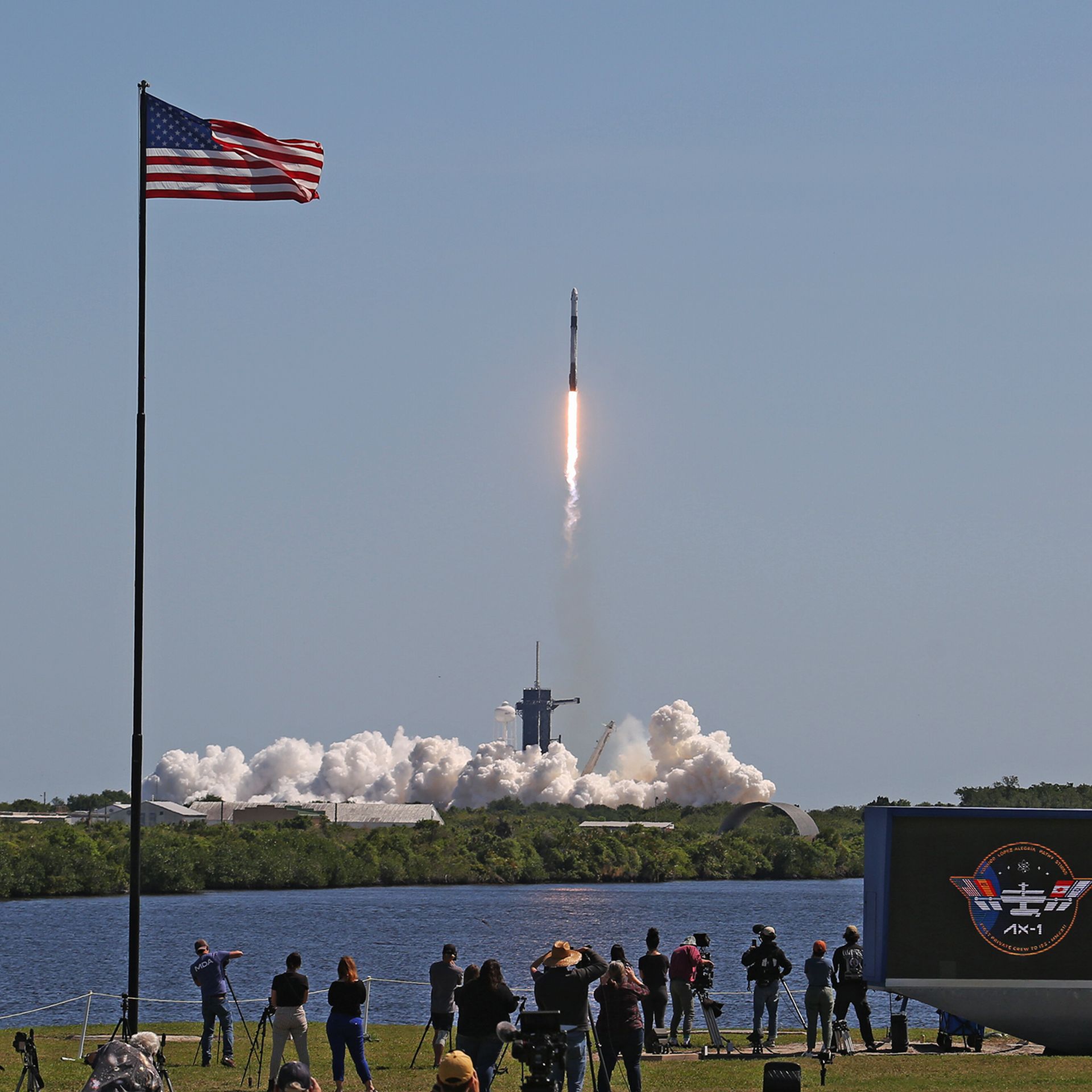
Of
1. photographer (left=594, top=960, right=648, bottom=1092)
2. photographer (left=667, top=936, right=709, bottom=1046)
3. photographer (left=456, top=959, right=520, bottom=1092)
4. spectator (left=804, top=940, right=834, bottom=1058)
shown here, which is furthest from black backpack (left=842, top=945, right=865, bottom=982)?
photographer (left=456, top=959, right=520, bottom=1092)

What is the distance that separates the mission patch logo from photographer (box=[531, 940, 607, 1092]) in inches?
258

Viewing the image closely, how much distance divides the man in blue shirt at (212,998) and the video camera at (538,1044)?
891cm

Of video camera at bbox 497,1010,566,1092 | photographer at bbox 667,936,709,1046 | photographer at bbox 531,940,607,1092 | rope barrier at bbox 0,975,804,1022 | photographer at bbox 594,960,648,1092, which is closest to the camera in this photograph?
video camera at bbox 497,1010,566,1092

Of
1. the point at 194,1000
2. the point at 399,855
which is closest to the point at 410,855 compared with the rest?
the point at 399,855

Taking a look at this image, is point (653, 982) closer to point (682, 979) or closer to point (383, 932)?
point (682, 979)

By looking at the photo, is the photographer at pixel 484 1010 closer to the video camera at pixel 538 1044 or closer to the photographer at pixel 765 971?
the video camera at pixel 538 1044

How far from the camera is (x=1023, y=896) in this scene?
24312 mm

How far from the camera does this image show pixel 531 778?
18212 centimetres

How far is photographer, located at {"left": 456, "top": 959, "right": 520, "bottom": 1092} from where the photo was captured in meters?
19.3

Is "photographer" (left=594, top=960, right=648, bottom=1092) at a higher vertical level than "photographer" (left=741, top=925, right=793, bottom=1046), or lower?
higher

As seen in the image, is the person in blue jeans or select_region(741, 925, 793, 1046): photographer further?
select_region(741, 925, 793, 1046): photographer

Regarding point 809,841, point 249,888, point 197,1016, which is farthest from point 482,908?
point 197,1016

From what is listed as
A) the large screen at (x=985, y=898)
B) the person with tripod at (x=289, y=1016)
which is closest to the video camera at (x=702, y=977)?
the large screen at (x=985, y=898)

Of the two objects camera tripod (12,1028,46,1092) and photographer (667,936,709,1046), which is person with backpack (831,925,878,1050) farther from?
camera tripod (12,1028,46,1092)
